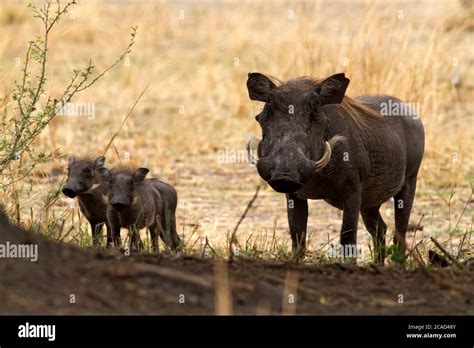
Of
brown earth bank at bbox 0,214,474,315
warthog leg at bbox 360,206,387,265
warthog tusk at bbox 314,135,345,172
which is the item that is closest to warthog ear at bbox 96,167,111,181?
warthog leg at bbox 360,206,387,265

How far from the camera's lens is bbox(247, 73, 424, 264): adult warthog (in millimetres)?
6531

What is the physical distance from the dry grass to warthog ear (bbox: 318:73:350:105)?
1059 millimetres

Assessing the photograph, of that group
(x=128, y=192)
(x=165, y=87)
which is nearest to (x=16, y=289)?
(x=128, y=192)

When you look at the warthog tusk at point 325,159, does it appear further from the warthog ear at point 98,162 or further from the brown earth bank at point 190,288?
the warthog ear at point 98,162

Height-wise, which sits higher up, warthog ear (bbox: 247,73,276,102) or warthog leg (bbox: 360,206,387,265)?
warthog ear (bbox: 247,73,276,102)

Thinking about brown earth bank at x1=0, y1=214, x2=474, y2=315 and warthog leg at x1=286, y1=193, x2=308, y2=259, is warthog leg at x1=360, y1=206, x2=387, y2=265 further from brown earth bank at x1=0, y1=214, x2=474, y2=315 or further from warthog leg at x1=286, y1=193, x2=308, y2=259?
brown earth bank at x1=0, y1=214, x2=474, y2=315

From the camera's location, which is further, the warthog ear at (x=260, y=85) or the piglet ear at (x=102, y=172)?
the piglet ear at (x=102, y=172)

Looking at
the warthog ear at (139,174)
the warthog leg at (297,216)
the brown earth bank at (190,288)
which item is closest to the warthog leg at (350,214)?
the warthog leg at (297,216)

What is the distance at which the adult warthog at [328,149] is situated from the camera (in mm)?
6531

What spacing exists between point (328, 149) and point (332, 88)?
0.48 m

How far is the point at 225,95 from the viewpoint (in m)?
14.2
